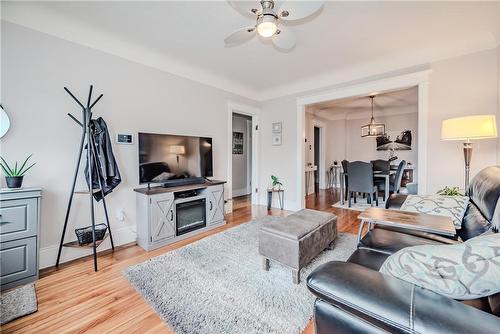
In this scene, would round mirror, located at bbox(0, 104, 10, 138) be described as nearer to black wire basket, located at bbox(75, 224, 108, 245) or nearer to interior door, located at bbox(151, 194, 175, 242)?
black wire basket, located at bbox(75, 224, 108, 245)

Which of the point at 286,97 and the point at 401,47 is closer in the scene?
the point at 401,47

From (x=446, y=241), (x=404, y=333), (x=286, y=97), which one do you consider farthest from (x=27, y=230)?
(x=286, y=97)

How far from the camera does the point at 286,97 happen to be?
170 inches

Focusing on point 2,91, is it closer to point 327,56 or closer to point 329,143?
point 327,56

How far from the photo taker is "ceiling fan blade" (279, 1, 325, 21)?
153 cm

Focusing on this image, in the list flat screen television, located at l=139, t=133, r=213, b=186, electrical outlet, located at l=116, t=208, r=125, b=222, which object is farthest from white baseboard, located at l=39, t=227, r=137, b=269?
flat screen television, located at l=139, t=133, r=213, b=186

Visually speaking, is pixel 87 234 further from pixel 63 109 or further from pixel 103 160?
pixel 63 109

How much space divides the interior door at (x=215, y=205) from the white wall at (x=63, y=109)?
1010mm

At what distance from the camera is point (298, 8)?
1.60 meters

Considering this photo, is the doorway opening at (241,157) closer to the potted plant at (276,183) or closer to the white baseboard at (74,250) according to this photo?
the potted plant at (276,183)

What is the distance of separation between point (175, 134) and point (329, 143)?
547 cm

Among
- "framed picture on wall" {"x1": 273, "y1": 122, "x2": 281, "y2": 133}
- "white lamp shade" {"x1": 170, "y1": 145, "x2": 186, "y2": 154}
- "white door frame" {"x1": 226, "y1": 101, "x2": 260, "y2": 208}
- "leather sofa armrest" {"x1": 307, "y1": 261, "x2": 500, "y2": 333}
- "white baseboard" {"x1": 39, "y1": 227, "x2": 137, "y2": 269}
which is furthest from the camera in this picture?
"framed picture on wall" {"x1": 273, "y1": 122, "x2": 281, "y2": 133}

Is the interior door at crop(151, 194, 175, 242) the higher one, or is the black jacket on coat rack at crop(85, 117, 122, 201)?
the black jacket on coat rack at crop(85, 117, 122, 201)

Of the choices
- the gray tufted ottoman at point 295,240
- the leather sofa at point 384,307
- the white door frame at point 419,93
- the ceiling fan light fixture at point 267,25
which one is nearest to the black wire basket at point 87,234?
the gray tufted ottoman at point 295,240
